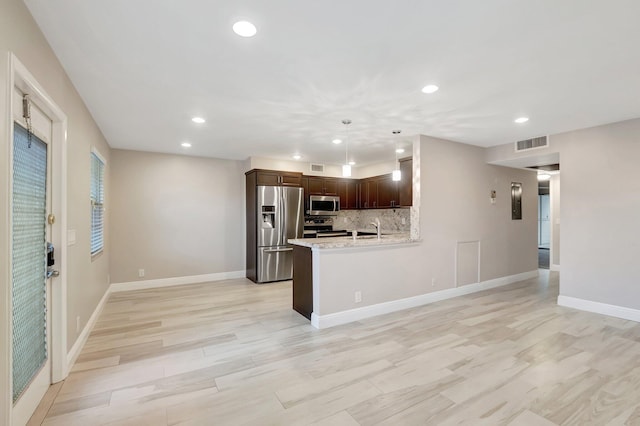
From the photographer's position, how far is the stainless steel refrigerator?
5883 mm

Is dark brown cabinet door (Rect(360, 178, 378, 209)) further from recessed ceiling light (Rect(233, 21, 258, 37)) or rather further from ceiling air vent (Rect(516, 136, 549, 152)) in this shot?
recessed ceiling light (Rect(233, 21, 258, 37))

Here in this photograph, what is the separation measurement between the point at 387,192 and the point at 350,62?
428cm

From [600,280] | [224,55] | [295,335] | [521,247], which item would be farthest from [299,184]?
[600,280]

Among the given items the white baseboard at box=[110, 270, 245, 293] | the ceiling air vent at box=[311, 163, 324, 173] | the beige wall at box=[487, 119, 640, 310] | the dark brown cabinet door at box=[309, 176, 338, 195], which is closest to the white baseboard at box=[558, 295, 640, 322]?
the beige wall at box=[487, 119, 640, 310]

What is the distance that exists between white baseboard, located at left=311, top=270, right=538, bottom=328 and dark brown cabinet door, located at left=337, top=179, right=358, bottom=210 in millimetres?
3145

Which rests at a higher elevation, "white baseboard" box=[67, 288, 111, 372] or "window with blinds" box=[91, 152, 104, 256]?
"window with blinds" box=[91, 152, 104, 256]

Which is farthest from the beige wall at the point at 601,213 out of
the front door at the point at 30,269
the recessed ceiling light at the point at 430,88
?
the front door at the point at 30,269

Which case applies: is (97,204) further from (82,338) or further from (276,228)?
(276,228)

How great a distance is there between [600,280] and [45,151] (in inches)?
256

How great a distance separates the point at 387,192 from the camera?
251 inches

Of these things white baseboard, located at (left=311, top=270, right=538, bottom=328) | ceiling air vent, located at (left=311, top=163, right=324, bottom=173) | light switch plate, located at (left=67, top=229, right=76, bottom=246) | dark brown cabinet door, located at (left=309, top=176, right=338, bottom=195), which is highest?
ceiling air vent, located at (left=311, top=163, right=324, bottom=173)

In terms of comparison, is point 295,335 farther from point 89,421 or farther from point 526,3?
point 526,3

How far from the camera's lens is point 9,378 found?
1499 millimetres

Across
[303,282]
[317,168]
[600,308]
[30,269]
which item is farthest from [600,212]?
[30,269]
